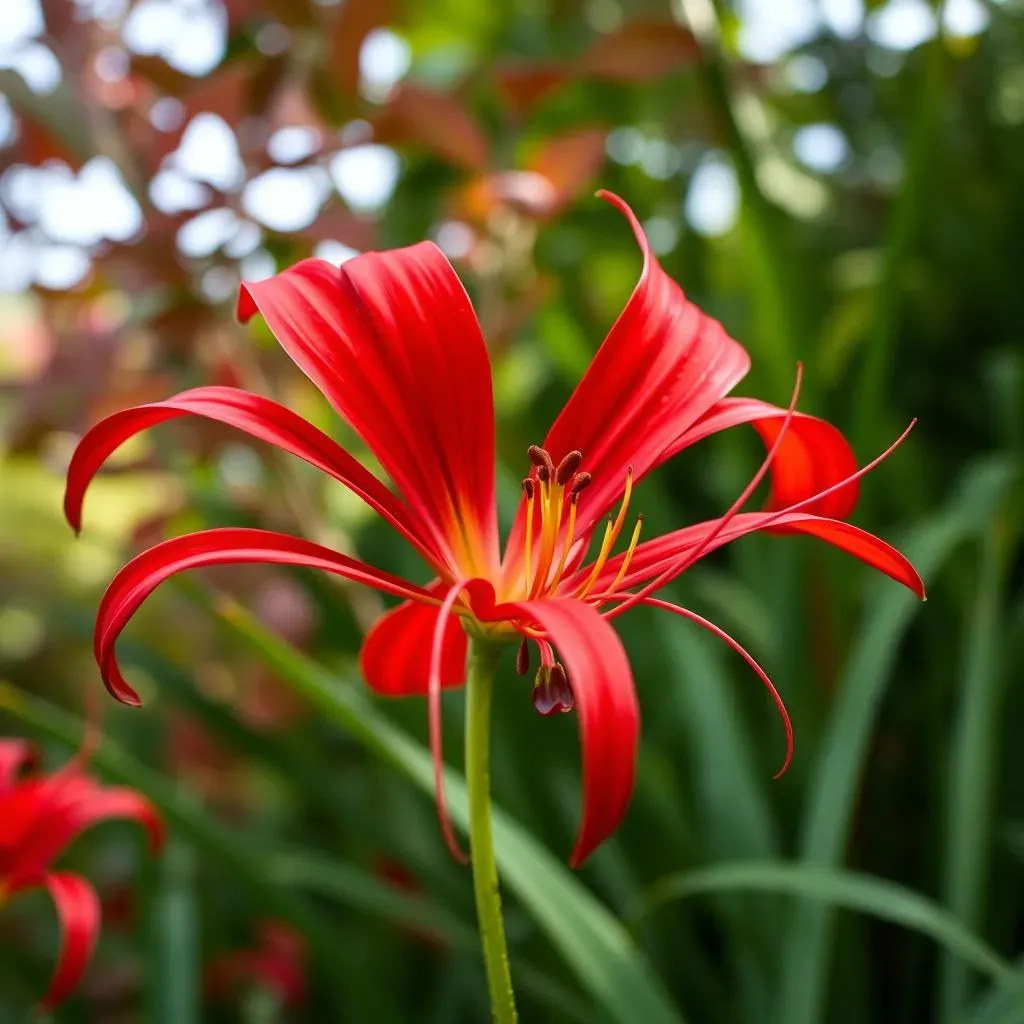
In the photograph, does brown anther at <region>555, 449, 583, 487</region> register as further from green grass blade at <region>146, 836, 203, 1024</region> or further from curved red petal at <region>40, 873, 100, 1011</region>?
green grass blade at <region>146, 836, 203, 1024</region>

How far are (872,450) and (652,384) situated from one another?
509mm

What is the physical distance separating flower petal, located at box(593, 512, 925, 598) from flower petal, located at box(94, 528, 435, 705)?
7 centimetres

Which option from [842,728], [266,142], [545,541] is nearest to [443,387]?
[545,541]

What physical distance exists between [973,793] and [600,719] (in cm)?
A: 49

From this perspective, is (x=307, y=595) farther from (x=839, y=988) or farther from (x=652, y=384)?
(x=652, y=384)

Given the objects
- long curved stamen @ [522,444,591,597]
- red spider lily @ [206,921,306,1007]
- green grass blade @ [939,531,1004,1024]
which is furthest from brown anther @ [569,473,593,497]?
red spider lily @ [206,921,306,1007]

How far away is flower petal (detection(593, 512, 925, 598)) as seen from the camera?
0.92 feet

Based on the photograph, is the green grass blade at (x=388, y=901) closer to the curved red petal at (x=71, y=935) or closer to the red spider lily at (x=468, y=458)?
the curved red petal at (x=71, y=935)

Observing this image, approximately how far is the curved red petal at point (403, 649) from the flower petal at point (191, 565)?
6 centimetres

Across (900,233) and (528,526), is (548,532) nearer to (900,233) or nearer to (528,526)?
(528,526)

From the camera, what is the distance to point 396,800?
3.05 feet

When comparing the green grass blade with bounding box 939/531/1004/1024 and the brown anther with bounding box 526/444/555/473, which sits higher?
the brown anther with bounding box 526/444/555/473

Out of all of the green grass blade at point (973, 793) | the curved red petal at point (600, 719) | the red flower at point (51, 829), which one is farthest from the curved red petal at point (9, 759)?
the green grass blade at point (973, 793)

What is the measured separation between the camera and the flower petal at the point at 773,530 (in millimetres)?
280
